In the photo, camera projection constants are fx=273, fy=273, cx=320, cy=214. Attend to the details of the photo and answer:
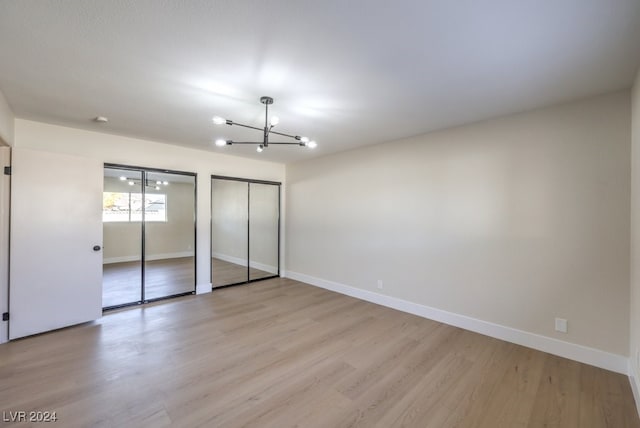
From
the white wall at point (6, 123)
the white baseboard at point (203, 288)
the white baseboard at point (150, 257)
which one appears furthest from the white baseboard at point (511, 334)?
the white wall at point (6, 123)

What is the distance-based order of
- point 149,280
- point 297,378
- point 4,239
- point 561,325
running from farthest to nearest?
point 149,280 < point 4,239 < point 561,325 < point 297,378

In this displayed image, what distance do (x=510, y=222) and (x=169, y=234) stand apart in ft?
16.4

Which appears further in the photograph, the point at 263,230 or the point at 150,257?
the point at 263,230

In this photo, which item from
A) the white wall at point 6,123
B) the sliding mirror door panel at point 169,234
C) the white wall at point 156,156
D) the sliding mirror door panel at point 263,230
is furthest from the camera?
the sliding mirror door panel at point 263,230

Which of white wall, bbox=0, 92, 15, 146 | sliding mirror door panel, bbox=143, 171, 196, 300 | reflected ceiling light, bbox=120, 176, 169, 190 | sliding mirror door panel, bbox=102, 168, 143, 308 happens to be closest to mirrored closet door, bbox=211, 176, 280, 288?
sliding mirror door panel, bbox=143, 171, 196, 300

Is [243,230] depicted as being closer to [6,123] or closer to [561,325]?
[6,123]

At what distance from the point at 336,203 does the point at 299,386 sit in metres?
3.19

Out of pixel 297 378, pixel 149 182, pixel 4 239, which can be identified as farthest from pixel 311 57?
pixel 4 239

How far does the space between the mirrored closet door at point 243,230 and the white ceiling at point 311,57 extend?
7.16 feet

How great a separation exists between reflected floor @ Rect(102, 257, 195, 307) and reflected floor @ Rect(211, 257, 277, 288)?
401mm

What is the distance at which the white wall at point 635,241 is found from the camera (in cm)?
210

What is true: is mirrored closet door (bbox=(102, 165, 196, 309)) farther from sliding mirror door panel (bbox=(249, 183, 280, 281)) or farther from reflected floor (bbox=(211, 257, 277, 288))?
sliding mirror door panel (bbox=(249, 183, 280, 281))

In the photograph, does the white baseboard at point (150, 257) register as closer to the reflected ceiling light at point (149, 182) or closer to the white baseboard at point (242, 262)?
the white baseboard at point (242, 262)

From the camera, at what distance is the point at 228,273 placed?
17.4 ft
